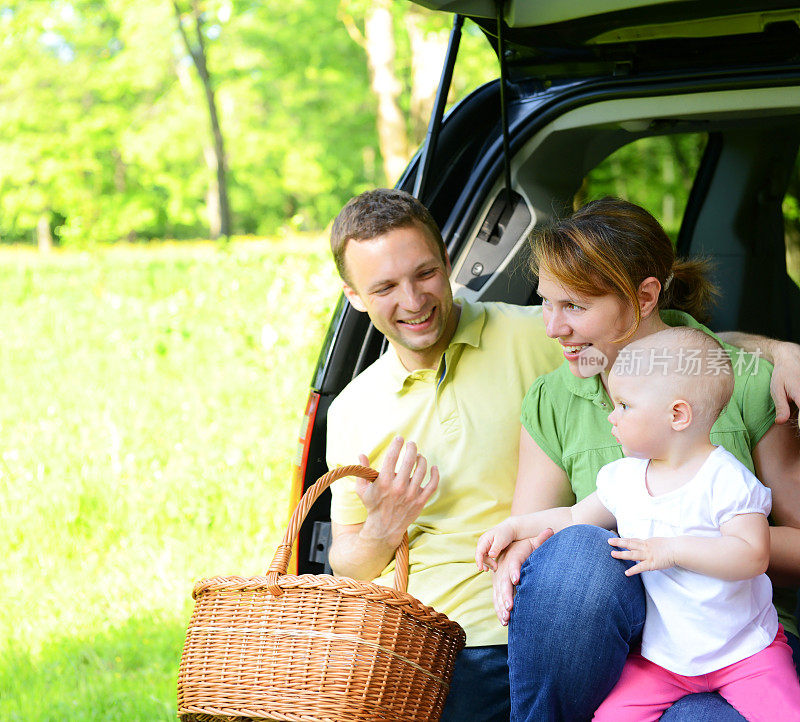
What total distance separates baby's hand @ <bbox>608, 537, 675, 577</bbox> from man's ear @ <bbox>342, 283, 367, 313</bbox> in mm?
992

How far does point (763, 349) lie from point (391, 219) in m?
0.89

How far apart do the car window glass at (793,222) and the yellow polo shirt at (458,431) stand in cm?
251

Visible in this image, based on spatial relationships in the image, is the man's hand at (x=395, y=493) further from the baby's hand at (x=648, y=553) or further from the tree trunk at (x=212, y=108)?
the tree trunk at (x=212, y=108)

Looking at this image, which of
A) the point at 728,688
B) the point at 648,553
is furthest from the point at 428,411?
the point at 728,688

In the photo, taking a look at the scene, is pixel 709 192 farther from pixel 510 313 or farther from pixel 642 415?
pixel 642 415

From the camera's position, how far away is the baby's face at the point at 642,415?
1695mm

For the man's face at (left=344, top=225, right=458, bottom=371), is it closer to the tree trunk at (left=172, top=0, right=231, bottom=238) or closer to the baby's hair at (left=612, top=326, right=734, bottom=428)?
the baby's hair at (left=612, top=326, right=734, bottom=428)

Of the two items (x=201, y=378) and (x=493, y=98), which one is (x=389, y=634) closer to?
(x=493, y=98)

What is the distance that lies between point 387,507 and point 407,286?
0.52m

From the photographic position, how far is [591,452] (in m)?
2.06

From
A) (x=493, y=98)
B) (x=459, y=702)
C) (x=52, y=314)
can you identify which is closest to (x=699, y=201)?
(x=493, y=98)

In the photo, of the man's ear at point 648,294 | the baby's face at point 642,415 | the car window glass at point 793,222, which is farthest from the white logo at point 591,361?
the car window glass at point 793,222

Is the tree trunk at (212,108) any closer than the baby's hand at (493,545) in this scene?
No

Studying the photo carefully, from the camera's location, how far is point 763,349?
200 centimetres
